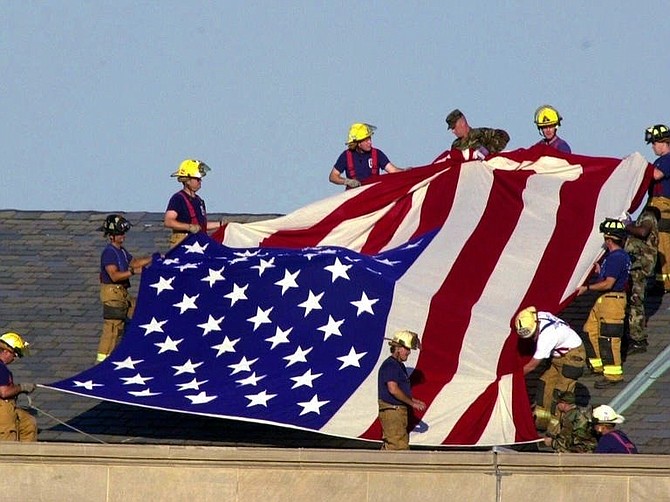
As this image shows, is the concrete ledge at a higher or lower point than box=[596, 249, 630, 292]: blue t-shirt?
lower

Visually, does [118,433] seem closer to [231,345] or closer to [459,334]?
[231,345]

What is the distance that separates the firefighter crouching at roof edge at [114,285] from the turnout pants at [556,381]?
456 centimetres

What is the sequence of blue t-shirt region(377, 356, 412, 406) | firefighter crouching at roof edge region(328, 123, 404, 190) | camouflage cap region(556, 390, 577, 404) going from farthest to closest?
1. firefighter crouching at roof edge region(328, 123, 404, 190)
2. camouflage cap region(556, 390, 577, 404)
3. blue t-shirt region(377, 356, 412, 406)

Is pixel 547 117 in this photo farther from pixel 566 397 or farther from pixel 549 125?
pixel 566 397

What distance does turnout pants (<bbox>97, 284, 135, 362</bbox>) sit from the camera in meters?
23.2

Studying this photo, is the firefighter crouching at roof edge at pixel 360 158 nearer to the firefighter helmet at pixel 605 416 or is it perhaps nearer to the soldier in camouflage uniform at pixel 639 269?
the soldier in camouflage uniform at pixel 639 269

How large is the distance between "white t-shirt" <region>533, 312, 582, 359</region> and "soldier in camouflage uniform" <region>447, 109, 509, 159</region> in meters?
3.65

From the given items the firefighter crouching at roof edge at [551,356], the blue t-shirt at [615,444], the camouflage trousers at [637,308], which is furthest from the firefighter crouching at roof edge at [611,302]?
the blue t-shirt at [615,444]

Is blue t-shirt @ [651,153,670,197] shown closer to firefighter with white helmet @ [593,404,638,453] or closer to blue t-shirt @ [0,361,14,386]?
firefighter with white helmet @ [593,404,638,453]

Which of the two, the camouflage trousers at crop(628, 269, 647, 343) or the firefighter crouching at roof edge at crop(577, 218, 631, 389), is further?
the camouflage trousers at crop(628, 269, 647, 343)

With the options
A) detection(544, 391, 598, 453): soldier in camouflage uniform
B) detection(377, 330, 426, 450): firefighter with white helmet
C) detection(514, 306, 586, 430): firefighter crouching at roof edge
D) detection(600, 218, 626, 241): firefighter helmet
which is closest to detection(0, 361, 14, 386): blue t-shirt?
detection(377, 330, 426, 450): firefighter with white helmet

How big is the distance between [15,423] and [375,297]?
3.61 meters

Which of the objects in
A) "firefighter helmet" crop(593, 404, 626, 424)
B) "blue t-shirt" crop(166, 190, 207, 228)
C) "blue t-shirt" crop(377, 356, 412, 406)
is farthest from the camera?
"blue t-shirt" crop(166, 190, 207, 228)

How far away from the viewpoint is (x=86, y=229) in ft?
92.4
